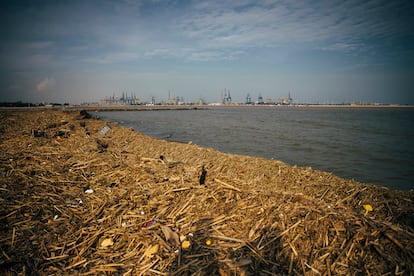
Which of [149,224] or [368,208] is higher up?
[149,224]

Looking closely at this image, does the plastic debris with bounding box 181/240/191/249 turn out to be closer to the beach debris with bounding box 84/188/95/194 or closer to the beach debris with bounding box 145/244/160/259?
the beach debris with bounding box 145/244/160/259

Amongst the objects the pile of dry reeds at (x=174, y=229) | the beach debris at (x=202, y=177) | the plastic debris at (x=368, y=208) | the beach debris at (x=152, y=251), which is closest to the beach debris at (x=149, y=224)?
the pile of dry reeds at (x=174, y=229)

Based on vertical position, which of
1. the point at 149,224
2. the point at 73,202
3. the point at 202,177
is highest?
the point at 202,177

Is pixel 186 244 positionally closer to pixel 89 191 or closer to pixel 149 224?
pixel 149 224

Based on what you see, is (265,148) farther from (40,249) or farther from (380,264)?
(40,249)

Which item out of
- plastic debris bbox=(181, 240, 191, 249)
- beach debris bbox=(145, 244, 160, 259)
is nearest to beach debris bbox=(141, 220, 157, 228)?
beach debris bbox=(145, 244, 160, 259)

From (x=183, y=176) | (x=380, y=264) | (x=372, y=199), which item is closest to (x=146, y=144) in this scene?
(x=183, y=176)

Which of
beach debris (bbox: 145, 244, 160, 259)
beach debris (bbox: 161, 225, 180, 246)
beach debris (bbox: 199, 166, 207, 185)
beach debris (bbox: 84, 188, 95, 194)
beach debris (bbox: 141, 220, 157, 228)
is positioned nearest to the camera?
beach debris (bbox: 145, 244, 160, 259)

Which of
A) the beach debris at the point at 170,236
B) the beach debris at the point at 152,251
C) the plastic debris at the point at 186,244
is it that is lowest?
the beach debris at the point at 152,251

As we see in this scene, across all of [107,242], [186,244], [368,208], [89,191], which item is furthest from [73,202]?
[368,208]

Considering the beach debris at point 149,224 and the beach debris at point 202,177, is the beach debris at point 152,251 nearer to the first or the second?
the beach debris at point 149,224

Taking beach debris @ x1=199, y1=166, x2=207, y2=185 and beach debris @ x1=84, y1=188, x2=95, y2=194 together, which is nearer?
beach debris @ x1=84, y1=188, x2=95, y2=194

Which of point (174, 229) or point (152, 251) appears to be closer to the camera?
point (152, 251)

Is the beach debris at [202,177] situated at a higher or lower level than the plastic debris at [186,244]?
higher
